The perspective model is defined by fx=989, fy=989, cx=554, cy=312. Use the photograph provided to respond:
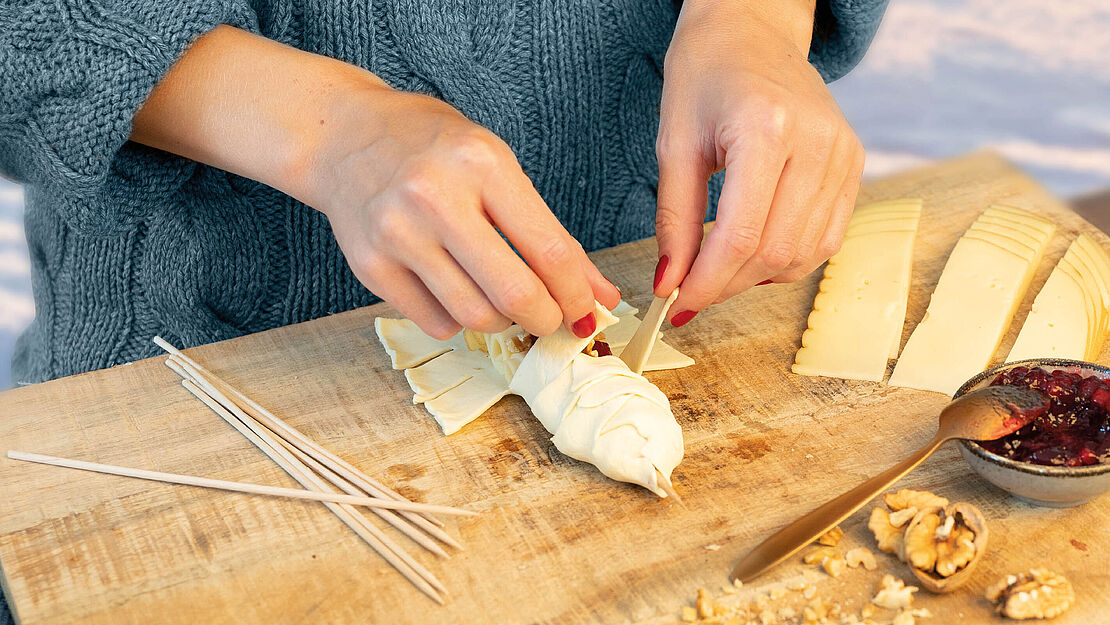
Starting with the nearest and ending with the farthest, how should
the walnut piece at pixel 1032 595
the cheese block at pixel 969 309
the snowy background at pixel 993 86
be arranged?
the walnut piece at pixel 1032 595, the cheese block at pixel 969 309, the snowy background at pixel 993 86

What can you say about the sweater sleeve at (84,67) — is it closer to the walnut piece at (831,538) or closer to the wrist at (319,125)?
the wrist at (319,125)

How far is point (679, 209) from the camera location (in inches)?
56.3

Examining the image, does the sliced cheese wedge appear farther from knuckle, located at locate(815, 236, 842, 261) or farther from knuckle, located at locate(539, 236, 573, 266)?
knuckle, located at locate(539, 236, 573, 266)

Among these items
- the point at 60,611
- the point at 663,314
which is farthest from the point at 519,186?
the point at 60,611

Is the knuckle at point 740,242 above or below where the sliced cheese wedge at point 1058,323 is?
above

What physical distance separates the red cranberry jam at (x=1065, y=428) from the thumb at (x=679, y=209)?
1.55ft

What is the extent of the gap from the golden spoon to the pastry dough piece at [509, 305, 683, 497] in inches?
6.9

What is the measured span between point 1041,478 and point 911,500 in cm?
15

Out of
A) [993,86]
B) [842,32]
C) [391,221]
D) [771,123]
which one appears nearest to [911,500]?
[771,123]

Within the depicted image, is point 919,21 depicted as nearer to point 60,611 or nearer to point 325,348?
point 325,348

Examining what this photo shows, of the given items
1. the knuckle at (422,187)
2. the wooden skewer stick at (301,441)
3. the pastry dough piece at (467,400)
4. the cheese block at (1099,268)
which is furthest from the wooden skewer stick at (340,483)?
the cheese block at (1099,268)

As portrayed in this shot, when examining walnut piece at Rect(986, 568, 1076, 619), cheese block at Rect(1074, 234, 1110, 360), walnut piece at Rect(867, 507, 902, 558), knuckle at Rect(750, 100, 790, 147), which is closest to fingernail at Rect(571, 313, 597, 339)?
knuckle at Rect(750, 100, 790, 147)

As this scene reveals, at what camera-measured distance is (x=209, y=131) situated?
140cm

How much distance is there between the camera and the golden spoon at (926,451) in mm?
1189
